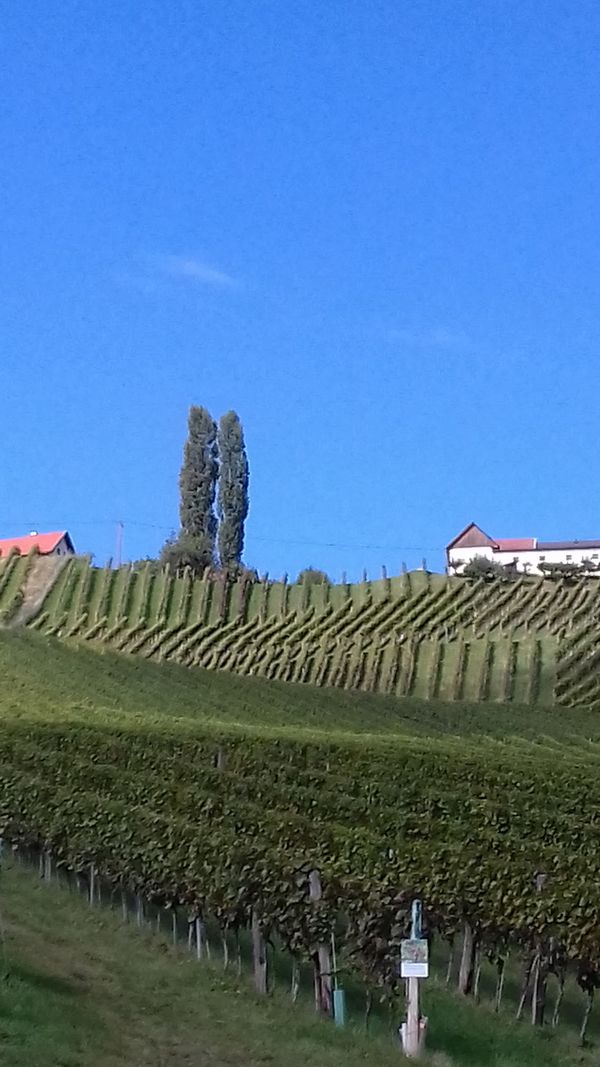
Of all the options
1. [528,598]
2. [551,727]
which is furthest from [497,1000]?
[528,598]

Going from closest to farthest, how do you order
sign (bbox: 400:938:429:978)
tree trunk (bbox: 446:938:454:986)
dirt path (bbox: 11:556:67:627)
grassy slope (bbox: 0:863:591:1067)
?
1. grassy slope (bbox: 0:863:591:1067)
2. sign (bbox: 400:938:429:978)
3. tree trunk (bbox: 446:938:454:986)
4. dirt path (bbox: 11:556:67:627)

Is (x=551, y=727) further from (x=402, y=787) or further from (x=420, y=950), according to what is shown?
(x=420, y=950)

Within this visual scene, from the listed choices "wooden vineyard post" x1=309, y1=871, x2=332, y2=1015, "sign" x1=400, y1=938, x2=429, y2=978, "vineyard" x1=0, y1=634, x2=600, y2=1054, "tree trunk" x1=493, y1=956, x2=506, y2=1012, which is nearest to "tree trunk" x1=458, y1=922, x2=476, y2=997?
"vineyard" x1=0, y1=634, x2=600, y2=1054

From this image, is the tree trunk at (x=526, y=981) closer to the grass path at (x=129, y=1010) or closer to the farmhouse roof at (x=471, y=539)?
the grass path at (x=129, y=1010)

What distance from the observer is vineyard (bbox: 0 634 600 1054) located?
55.2 ft

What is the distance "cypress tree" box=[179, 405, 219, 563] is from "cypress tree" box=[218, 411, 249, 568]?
650mm

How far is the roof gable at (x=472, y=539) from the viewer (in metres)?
138

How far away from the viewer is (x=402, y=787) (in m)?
19.9

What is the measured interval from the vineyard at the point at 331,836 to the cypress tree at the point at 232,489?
179ft

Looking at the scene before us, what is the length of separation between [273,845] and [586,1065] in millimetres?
5478

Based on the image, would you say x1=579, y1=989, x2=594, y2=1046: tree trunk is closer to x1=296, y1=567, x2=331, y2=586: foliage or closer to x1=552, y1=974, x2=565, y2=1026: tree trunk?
x1=552, y1=974, x2=565, y2=1026: tree trunk

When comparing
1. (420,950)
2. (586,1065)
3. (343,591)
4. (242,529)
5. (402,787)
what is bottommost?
(586,1065)

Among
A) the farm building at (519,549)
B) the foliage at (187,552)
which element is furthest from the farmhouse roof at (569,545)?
the foliage at (187,552)

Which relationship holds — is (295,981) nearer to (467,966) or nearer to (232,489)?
(467,966)
